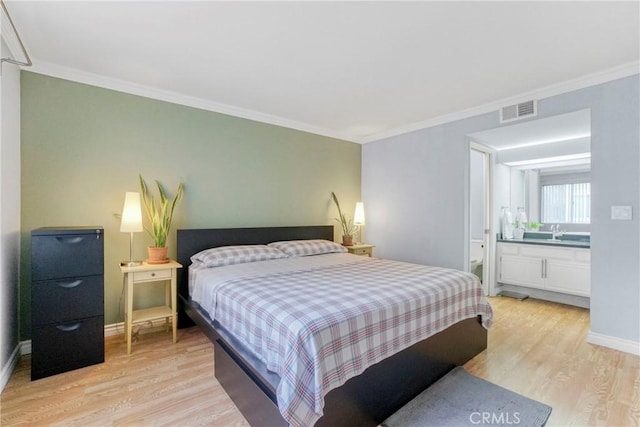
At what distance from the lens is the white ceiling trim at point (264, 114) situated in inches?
99.0

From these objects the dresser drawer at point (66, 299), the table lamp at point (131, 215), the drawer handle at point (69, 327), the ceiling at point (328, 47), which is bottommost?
the drawer handle at point (69, 327)

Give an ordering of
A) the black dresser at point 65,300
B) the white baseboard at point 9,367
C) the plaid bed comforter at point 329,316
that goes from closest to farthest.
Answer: the plaid bed comforter at point 329,316
the white baseboard at point 9,367
the black dresser at point 65,300

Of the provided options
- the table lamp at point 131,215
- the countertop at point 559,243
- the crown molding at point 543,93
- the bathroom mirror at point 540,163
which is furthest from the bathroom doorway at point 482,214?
the table lamp at point 131,215

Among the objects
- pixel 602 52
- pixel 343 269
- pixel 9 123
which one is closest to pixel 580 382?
pixel 343 269

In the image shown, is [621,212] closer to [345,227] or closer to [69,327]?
[345,227]

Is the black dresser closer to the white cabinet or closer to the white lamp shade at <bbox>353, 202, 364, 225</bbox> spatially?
the white lamp shade at <bbox>353, 202, 364, 225</bbox>

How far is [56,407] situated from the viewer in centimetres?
179

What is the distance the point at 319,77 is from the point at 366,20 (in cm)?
86

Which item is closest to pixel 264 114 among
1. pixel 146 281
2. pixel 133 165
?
pixel 133 165

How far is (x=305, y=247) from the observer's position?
3.50 m

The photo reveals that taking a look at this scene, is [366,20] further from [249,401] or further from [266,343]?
[249,401]

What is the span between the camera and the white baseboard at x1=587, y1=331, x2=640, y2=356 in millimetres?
2467

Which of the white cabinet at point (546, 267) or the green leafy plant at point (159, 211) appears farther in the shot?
the white cabinet at point (546, 267)

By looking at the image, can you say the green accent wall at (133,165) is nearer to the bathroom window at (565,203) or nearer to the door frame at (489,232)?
the door frame at (489,232)
